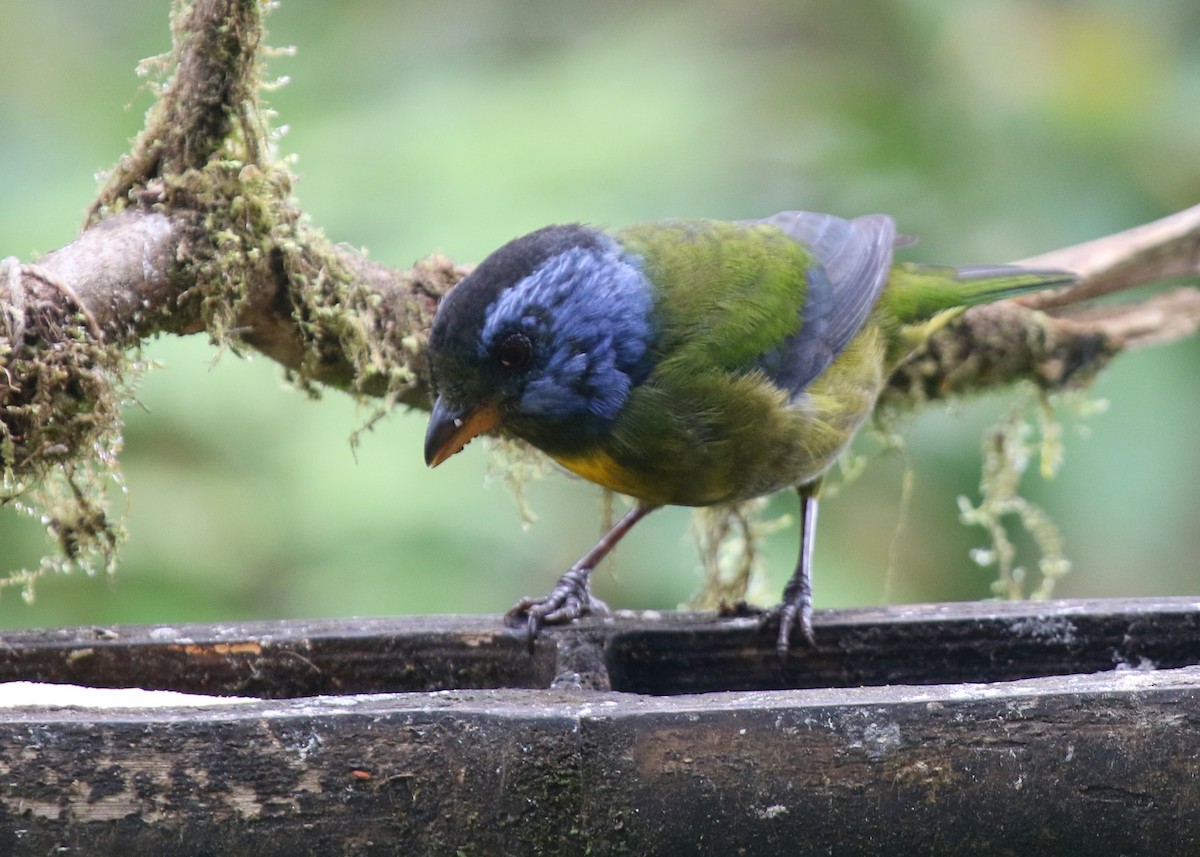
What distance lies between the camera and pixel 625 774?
200cm

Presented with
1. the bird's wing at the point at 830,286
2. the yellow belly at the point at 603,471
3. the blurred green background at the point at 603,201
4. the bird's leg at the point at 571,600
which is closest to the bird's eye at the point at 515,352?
the yellow belly at the point at 603,471

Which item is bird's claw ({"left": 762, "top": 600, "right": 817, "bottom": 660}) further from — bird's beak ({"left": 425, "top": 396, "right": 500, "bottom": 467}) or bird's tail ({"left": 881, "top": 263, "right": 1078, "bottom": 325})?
bird's tail ({"left": 881, "top": 263, "right": 1078, "bottom": 325})

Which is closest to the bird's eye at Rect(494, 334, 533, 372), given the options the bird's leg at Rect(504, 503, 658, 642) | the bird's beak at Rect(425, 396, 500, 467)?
the bird's beak at Rect(425, 396, 500, 467)

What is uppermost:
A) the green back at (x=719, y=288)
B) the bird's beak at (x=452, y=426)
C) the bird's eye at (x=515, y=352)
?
the green back at (x=719, y=288)

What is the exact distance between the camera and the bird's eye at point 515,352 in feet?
10.1

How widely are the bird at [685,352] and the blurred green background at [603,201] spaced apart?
60 cm

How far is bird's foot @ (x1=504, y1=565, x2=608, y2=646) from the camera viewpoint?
2904 millimetres

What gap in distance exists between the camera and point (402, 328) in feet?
11.2

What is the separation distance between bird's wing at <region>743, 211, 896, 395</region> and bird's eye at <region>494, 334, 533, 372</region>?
28.5 inches

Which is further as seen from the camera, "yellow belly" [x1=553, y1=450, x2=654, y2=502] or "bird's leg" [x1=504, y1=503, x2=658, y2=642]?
"yellow belly" [x1=553, y1=450, x2=654, y2=502]

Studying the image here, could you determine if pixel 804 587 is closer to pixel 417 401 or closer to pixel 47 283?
pixel 417 401

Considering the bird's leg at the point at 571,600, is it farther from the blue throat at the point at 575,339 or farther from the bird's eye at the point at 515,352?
the bird's eye at the point at 515,352

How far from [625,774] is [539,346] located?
4.33 feet

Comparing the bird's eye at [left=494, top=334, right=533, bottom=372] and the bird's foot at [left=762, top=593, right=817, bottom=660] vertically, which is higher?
the bird's eye at [left=494, top=334, right=533, bottom=372]
